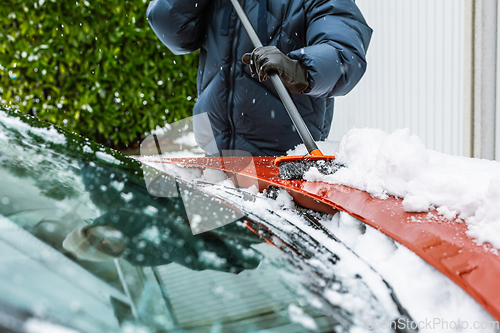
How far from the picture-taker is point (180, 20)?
1.77 m

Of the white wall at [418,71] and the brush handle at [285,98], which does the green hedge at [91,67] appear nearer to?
the white wall at [418,71]

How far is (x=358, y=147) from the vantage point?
3.52 ft

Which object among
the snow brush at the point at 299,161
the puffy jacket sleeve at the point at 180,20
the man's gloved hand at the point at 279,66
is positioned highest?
the puffy jacket sleeve at the point at 180,20

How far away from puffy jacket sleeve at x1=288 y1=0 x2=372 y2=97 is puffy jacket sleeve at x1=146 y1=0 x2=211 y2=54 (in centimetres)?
57

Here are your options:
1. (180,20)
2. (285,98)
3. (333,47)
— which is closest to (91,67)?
(180,20)

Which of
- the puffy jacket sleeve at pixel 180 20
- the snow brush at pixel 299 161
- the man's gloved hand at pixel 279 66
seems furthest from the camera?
the puffy jacket sleeve at pixel 180 20

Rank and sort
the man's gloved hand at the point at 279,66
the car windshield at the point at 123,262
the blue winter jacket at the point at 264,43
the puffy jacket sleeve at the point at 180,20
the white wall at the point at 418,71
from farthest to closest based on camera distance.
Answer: the white wall at the point at 418,71, the puffy jacket sleeve at the point at 180,20, the blue winter jacket at the point at 264,43, the man's gloved hand at the point at 279,66, the car windshield at the point at 123,262

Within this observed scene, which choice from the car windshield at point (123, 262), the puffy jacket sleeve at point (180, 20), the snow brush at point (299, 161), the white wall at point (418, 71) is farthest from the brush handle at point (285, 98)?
the white wall at point (418, 71)

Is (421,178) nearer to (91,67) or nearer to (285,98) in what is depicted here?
(285,98)

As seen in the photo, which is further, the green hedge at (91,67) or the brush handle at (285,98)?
the green hedge at (91,67)

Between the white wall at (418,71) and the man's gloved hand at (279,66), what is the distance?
85.2 inches

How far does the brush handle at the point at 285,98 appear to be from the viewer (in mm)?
1423

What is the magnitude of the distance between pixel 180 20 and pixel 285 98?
0.73 m

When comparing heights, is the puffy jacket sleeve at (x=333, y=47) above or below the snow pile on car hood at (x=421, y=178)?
above
